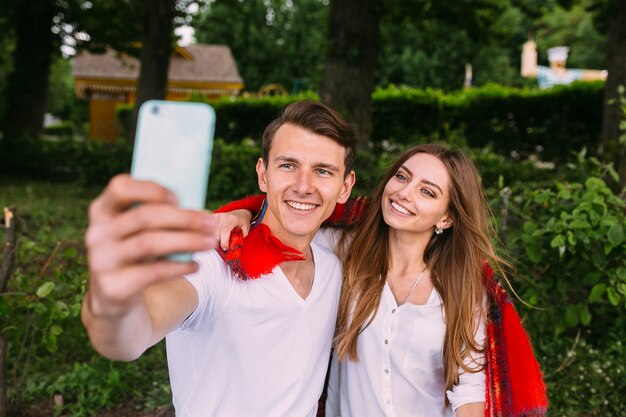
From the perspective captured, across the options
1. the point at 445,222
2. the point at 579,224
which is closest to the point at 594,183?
the point at 579,224

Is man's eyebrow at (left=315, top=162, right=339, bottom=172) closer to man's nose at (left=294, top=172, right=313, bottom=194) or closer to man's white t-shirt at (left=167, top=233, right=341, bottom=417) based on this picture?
man's nose at (left=294, top=172, right=313, bottom=194)

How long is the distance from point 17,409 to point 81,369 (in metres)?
0.41

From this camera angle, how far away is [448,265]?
2.46 metres

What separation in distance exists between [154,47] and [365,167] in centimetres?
567

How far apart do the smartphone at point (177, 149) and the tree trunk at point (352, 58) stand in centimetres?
707

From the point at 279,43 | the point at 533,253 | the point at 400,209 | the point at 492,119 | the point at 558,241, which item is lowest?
the point at 533,253

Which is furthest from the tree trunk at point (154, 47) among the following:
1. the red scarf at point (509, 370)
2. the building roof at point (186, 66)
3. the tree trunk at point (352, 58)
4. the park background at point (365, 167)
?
the building roof at point (186, 66)

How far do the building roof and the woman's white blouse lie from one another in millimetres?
35102

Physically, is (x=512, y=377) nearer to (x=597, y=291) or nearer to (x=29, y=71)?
(x=597, y=291)

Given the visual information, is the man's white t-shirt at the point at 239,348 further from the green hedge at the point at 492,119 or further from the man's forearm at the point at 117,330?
the green hedge at the point at 492,119

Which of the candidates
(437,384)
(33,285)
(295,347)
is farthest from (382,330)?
(33,285)

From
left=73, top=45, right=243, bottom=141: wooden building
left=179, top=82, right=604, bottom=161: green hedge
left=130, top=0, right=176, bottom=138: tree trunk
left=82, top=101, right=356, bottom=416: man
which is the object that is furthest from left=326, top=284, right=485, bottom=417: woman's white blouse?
left=73, top=45, right=243, bottom=141: wooden building

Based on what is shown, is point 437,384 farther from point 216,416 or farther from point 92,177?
point 92,177

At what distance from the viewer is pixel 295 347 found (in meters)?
1.97
